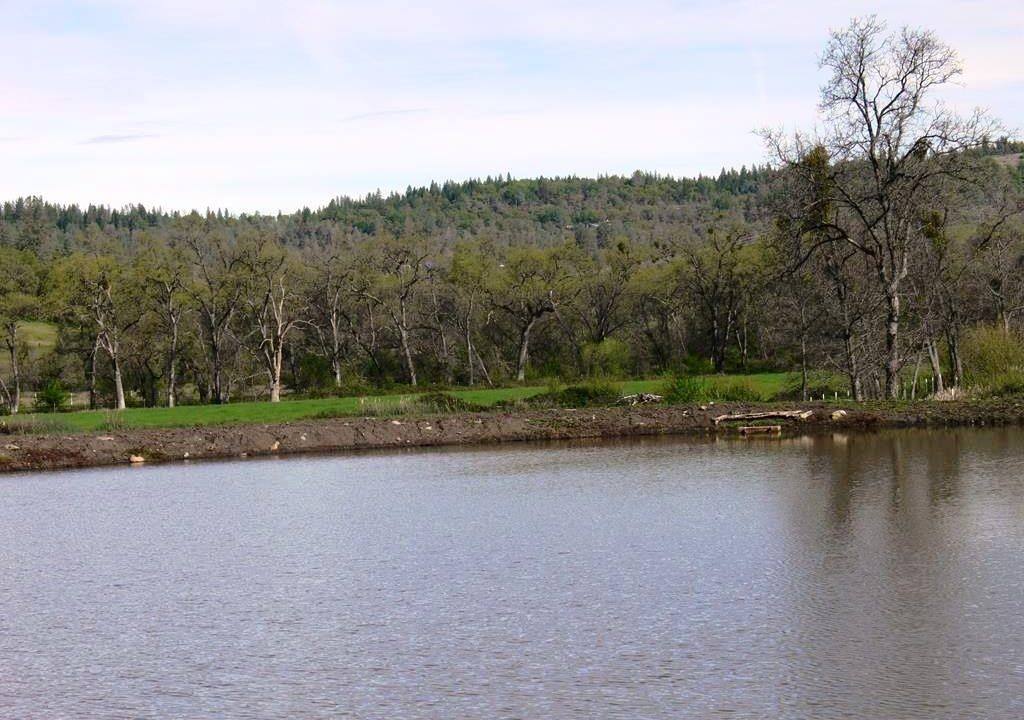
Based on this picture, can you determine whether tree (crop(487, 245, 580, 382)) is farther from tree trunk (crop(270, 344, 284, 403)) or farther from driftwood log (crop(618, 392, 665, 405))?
driftwood log (crop(618, 392, 665, 405))

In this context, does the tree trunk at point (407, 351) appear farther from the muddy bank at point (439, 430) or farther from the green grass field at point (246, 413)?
the muddy bank at point (439, 430)

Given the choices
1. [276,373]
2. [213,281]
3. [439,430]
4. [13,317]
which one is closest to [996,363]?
[439,430]

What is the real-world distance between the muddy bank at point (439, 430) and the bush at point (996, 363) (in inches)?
152

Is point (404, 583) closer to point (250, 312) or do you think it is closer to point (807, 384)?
point (807, 384)

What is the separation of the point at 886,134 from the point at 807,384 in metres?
16.3

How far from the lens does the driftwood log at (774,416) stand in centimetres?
3928

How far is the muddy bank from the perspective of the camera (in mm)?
38125

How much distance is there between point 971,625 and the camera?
12.8 m

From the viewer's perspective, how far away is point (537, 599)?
49.4 ft

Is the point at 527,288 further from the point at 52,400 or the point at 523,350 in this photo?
the point at 52,400

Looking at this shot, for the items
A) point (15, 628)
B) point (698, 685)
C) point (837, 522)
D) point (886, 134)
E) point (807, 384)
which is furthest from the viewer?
point (807, 384)

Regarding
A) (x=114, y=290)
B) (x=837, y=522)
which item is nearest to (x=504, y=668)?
(x=837, y=522)

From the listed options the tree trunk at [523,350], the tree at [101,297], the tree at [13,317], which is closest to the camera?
the tree at [101,297]

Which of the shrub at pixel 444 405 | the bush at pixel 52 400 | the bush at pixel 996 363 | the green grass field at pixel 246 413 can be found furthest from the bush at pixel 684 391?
the bush at pixel 52 400
